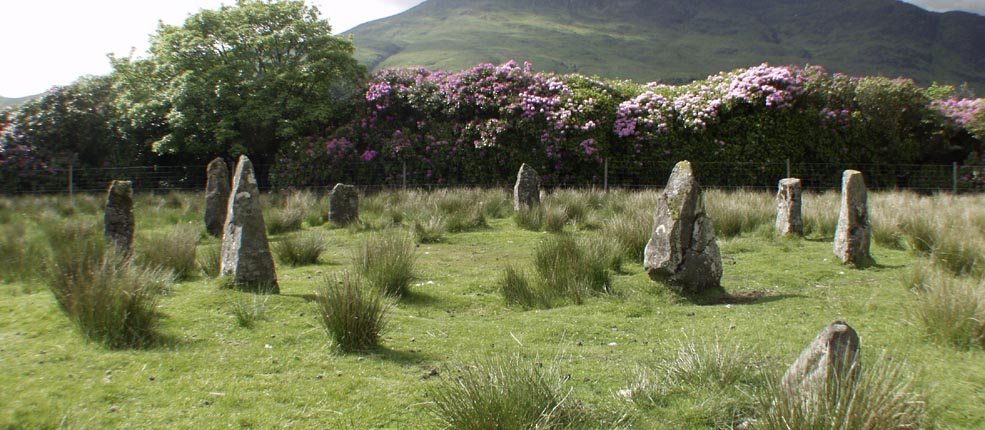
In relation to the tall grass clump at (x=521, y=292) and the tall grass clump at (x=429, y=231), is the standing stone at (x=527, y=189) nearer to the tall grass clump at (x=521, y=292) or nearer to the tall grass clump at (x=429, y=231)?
the tall grass clump at (x=429, y=231)

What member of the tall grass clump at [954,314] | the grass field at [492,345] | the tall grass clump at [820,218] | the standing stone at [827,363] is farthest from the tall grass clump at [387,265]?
the tall grass clump at [820,218]

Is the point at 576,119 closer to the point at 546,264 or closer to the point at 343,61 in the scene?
the point at 343,61

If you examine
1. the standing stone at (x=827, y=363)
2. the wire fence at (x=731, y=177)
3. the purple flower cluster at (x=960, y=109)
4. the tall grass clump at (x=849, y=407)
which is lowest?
the tall grass clump at (x=849, y=407)

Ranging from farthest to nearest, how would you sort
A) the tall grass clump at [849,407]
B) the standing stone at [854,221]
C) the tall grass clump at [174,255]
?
the standing stone at [854,221] → the tall grass clump at [174,255] → the tall grass clump at [849,407]

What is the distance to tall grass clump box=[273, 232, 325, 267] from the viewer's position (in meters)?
8.82

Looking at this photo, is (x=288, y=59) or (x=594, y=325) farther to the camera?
(x=288, y=59)

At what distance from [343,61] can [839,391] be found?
20691mm

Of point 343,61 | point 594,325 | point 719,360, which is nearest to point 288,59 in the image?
point 343,61

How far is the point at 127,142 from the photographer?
22391 millimetres

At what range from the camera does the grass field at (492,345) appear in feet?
11.9

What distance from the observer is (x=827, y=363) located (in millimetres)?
2846

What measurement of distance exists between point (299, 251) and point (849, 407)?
7.57 meters

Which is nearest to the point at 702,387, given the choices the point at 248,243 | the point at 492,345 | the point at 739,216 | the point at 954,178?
the point at 492,345

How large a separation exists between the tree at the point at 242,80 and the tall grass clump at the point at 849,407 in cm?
1934
